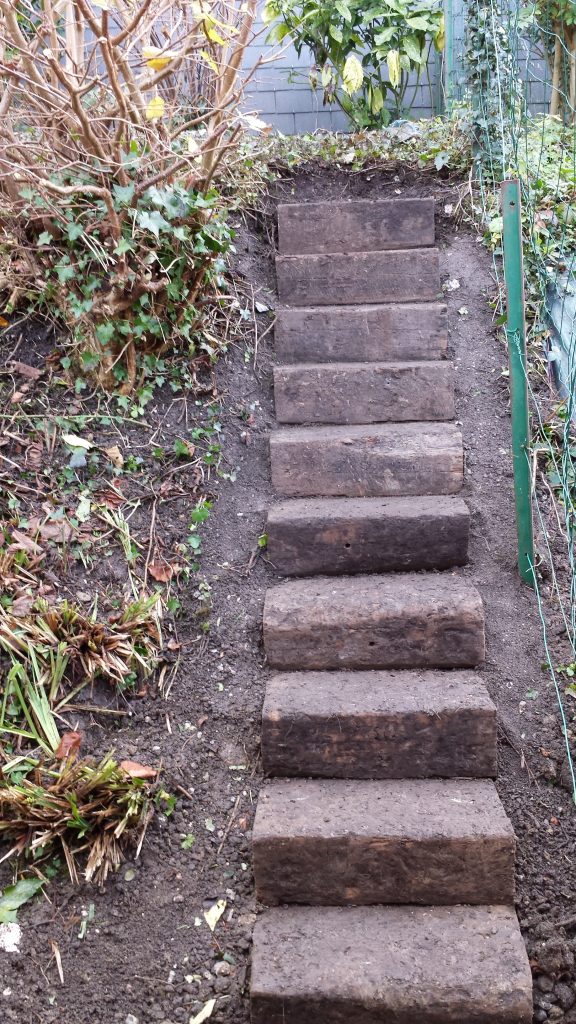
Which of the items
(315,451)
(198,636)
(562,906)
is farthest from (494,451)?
(562,906)

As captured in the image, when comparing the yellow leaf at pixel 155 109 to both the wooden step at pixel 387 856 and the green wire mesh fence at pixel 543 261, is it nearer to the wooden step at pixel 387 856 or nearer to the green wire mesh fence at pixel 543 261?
the green wire mesh fence at pixel 543 261

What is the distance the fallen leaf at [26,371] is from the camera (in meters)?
3.04

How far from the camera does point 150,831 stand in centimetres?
215

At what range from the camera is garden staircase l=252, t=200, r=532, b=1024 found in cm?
187

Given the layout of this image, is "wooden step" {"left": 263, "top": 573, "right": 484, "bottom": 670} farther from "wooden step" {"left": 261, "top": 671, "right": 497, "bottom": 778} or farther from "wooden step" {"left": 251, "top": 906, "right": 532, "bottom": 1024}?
"wooden step" {"left": 251, "top": 906, "right": 532, "bottom": 1024}

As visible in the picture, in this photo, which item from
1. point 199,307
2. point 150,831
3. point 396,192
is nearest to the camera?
point 150,831

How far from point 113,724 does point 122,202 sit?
1.83 m

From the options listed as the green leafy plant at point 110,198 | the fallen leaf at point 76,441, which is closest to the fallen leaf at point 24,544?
the fallen leaf at point 76,441

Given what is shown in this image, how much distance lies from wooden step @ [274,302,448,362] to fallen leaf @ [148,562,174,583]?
4.01ft

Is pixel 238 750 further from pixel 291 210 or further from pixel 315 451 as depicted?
pixel 291 210

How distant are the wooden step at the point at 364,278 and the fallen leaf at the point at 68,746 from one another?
7.41 feet

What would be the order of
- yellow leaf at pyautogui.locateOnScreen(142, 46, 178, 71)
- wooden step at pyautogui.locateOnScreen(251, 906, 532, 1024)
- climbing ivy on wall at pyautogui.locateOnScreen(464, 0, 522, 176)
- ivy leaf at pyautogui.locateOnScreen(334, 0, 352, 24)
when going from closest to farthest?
wooden step at pyautogui.locateOnScreen(251, 906, 532, 1024) → yellow leaf at pyautogui.locateOnScreen(142, 46, 178, 71) → climbing ivy on wall at pyautogui.locateOnScreen(464, 0, 522, 176) → ivy leaf at pyautogui.locateOnScreen(334, 0, 352, 24)

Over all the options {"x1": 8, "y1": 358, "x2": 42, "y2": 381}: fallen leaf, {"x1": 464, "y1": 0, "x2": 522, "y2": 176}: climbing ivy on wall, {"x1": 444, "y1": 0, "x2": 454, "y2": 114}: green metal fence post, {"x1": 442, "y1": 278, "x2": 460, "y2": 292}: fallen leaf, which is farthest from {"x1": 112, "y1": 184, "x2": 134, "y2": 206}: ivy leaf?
{"x1": 444, "y1": 0, "x2": 454, "y2": 114}: green metal fence post

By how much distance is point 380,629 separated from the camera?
8.07 feet
